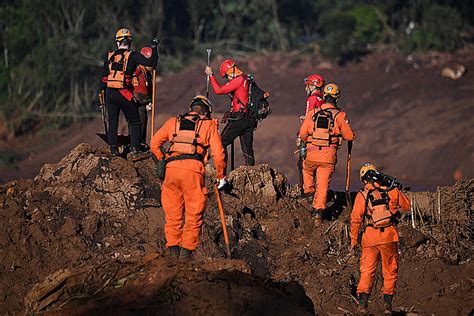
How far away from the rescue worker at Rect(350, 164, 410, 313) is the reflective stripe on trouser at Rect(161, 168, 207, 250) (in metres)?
2.09

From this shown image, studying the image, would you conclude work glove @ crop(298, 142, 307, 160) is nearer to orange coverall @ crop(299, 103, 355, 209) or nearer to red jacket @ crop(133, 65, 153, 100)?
orange coverall @ crop(299, 103, 355, 209)

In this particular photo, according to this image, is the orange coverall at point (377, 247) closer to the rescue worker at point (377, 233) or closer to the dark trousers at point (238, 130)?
the rescue worker at point (377, 233)

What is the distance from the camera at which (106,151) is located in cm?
1524

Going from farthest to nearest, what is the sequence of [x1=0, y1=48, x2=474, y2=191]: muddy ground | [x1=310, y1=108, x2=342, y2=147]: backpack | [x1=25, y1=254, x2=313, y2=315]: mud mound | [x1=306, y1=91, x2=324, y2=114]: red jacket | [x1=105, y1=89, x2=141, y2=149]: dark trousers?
[x1=0, y1=48, x2=474, y2=191]: muddy ground < [x1=306, y1=91, x2=324, y2=114]: red jacket < [x1=105, y1=89, x2=141, y2=149]: dark trousers < [x1=310, y1=108, x2=342, y2=147]: backpack < [x1=25, y1=254, x2=313, y2=315]: mud mound

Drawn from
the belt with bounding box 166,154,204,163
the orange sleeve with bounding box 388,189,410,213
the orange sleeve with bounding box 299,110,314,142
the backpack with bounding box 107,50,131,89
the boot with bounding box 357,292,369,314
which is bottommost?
the boot with bounding box 357,292,369,314

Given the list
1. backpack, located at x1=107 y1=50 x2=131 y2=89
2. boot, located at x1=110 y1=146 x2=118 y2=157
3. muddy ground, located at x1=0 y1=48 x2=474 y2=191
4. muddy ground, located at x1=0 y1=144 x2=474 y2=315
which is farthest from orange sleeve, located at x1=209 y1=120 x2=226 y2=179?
muddy ground, located at x1=0 y1=48 x2=474 y2=191

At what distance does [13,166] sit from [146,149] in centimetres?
1555

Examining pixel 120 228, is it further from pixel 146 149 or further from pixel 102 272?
pixel 102 272

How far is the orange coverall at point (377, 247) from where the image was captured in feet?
39.5

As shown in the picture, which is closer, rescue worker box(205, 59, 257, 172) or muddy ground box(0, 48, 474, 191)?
rescue worker box(205, 59, 257, 172)

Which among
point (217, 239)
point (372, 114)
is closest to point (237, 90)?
point (217, 239)

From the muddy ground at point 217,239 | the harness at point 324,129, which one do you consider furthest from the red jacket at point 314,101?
the muddy ground at point 217,239

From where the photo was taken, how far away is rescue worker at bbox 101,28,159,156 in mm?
14312

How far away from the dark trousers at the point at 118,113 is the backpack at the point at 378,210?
4.19m
